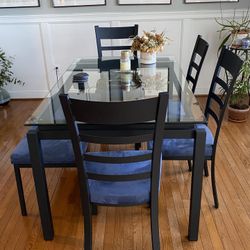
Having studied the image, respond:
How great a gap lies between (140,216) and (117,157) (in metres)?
0.78

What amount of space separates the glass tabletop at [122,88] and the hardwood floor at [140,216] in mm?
724

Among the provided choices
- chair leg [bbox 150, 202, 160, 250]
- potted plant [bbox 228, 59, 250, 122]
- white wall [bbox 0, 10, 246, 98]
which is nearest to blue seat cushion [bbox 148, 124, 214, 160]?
chair leg [bbox 150, 202, 160, 250]

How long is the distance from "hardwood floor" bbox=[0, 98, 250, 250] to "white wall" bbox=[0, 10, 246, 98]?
5.23ft

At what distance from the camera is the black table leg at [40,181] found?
5.05ft

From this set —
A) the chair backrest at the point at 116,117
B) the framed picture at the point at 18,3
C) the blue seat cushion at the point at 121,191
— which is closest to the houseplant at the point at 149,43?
the blue seat cushion at the point at 121,191

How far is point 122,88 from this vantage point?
2029mm

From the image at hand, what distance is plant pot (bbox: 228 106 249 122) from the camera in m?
3.17

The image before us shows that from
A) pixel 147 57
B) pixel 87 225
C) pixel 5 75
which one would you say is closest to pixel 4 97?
pixel 5 75

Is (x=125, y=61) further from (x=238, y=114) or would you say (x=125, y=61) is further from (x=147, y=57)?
(x=238, y=114)

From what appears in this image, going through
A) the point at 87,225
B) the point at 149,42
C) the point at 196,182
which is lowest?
the point at 87,225

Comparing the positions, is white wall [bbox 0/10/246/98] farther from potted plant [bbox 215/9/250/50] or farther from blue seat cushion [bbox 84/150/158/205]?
blue seat cushion [bbox 84/150/158/205]

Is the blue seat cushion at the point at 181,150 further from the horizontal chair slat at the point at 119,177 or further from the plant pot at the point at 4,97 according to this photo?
the plant pot at the point at 4,97

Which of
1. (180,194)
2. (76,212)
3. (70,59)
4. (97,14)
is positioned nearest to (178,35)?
(97,14)

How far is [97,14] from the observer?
11.7 feet
